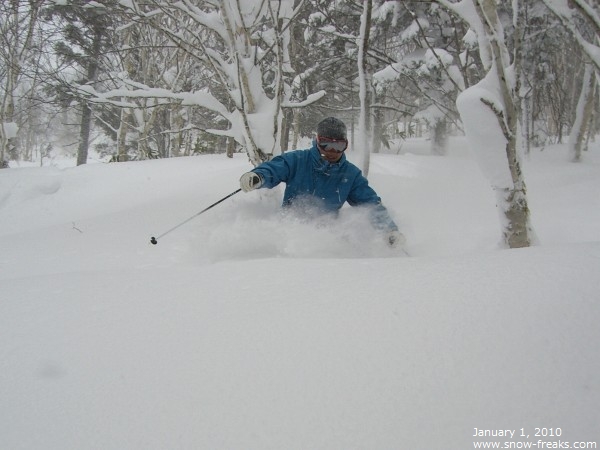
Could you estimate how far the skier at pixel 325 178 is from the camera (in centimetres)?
348

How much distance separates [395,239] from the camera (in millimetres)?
3471

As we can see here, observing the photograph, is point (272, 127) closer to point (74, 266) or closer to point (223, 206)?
point (223, 206)

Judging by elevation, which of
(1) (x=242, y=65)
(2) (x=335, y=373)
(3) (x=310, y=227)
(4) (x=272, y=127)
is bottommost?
(2) (x=335, y=373)

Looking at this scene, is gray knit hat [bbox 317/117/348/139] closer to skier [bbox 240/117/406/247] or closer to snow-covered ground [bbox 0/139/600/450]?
skier [bbox 240/117/406/247]

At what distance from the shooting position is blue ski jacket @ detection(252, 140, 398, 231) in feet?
12.0

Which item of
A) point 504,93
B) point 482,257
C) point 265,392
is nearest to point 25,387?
point 265,392

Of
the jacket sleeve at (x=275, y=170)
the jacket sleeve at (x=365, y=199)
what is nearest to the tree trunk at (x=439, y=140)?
the jacket sleeve at (x=365, y=199)

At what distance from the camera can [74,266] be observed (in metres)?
3.00

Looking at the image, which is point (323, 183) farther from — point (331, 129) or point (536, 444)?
point (536, 444)

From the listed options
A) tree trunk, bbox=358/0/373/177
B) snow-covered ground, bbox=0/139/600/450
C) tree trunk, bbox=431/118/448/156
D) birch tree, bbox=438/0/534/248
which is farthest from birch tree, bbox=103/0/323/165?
tree trunk, bbox=431/118/448/156

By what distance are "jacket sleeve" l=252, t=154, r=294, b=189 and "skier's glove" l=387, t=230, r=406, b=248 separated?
1.13 m

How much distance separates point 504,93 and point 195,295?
233 centimetres

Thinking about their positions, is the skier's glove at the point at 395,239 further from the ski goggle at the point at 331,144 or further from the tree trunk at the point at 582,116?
the tree trunk at the point at 582,116

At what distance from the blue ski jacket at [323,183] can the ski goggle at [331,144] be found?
11cm
